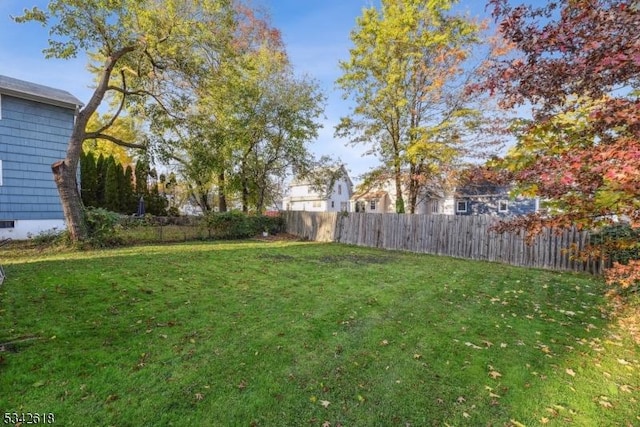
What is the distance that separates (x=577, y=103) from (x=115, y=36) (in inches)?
475

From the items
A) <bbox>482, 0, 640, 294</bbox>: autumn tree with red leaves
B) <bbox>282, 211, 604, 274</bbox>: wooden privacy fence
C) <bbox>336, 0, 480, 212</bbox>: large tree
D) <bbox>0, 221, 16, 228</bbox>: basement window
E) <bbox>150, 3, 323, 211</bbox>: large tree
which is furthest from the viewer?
<bbox>336, 0, 480, 212</bbox>: large tree

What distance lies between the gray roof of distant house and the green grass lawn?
8.01 metres

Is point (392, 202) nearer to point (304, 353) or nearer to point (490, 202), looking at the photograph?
point (490, 202)

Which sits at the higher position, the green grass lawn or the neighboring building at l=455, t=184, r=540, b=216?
the neighboring building at l=455, t=184, r=540, b=216

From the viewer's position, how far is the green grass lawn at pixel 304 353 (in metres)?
2.57

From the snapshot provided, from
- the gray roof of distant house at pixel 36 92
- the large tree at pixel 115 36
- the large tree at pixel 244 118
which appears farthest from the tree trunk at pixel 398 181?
the gray roof of distant house at pixel 36 92

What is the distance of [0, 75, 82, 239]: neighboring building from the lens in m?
11.1

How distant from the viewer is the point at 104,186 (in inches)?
685

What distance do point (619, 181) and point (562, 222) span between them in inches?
41.2

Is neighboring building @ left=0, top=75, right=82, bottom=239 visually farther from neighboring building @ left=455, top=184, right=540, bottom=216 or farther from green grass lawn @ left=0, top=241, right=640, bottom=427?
neighboring building @ left=455, top=184, right=540, bottom=216

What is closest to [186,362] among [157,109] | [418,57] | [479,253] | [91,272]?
[91,272]

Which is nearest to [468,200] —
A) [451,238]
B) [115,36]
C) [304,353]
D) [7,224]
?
[451,238]

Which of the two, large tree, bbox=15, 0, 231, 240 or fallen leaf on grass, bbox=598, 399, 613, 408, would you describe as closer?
fallen leaf on grass, bbox=598, 399, 613, 408

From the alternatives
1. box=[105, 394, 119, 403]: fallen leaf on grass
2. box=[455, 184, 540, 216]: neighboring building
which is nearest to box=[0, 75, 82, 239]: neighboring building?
box=[105, 394, 119, 403]: fallen leaf on grass
